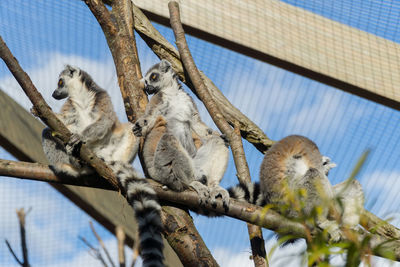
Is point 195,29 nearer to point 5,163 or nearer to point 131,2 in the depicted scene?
A: point 131,2

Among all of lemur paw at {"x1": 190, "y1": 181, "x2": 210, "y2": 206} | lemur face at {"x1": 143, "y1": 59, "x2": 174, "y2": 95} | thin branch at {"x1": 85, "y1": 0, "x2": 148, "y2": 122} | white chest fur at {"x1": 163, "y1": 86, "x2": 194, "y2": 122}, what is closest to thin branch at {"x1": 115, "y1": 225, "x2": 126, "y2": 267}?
lemur paw at {"x1": 190, "y1": 181, "x2": 210, "y2": 206}

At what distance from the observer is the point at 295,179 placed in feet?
13.1

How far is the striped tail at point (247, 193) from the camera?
3792 mm

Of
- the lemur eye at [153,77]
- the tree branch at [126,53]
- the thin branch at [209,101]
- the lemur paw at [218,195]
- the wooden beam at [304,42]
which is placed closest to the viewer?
the lemur paw at [218,195]

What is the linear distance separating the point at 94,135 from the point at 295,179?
5.73 ft

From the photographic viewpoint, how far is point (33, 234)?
16.6 feet

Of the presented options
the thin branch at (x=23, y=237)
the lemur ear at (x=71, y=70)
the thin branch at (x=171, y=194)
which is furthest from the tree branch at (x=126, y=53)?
the thin branch at (x=23, y=237)

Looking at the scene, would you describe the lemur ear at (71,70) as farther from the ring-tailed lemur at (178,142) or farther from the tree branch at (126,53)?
the ring-tailed lemur at (178,142)

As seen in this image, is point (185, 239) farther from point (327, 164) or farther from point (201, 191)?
point (327, 164)

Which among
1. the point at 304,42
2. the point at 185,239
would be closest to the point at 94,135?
the point at 185,239

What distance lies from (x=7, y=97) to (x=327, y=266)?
3.80m

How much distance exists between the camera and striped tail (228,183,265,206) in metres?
3.79

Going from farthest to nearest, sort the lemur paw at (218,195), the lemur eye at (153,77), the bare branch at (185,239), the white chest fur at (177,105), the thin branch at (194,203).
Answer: the lemur eye at (153,77)
the white chest fur at (177,105)
the lemur paw at (218,195)
the bare branch at (185,239)
the thin branch at (194,203)

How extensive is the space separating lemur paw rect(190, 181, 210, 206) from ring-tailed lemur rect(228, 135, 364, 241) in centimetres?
20
